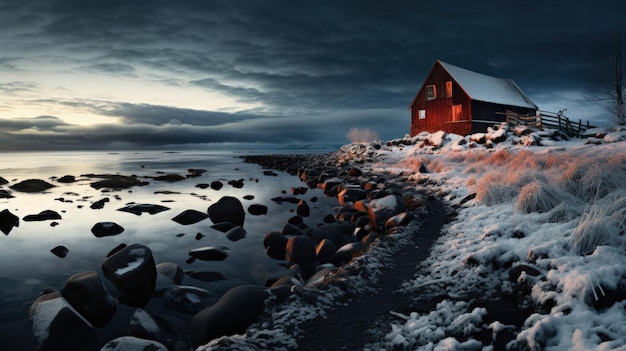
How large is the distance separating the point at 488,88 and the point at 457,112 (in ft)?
17.5

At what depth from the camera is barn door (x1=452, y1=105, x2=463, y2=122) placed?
32.9 meters

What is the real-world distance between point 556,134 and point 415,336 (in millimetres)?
21467

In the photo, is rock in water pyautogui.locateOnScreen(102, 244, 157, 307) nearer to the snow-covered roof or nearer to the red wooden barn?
the red wooden barn

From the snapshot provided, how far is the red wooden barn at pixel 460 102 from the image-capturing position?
106 ft

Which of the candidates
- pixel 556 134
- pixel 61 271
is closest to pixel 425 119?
pixel 556 134

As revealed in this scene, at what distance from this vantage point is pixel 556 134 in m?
19.8

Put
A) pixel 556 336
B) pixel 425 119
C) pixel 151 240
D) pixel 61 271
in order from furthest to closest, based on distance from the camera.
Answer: pixel 425 119, pixel 151 240, pixel 61 271, pixel 556 336

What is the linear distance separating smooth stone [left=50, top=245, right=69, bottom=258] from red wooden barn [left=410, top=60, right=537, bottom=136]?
3199 centimetres

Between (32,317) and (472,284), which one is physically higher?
(472,284)

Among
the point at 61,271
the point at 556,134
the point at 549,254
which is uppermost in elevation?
the point at 556,134

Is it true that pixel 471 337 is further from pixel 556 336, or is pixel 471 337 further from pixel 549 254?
pixel 549 254

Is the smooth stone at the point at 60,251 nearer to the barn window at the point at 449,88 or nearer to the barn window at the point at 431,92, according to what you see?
the barn window at the point at 449,88

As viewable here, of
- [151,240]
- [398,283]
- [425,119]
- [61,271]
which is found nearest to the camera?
[398,283]

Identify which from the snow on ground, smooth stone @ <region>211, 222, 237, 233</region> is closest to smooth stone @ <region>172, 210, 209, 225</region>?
smooth stone @ <region>211, 222, 237, 233</region>
